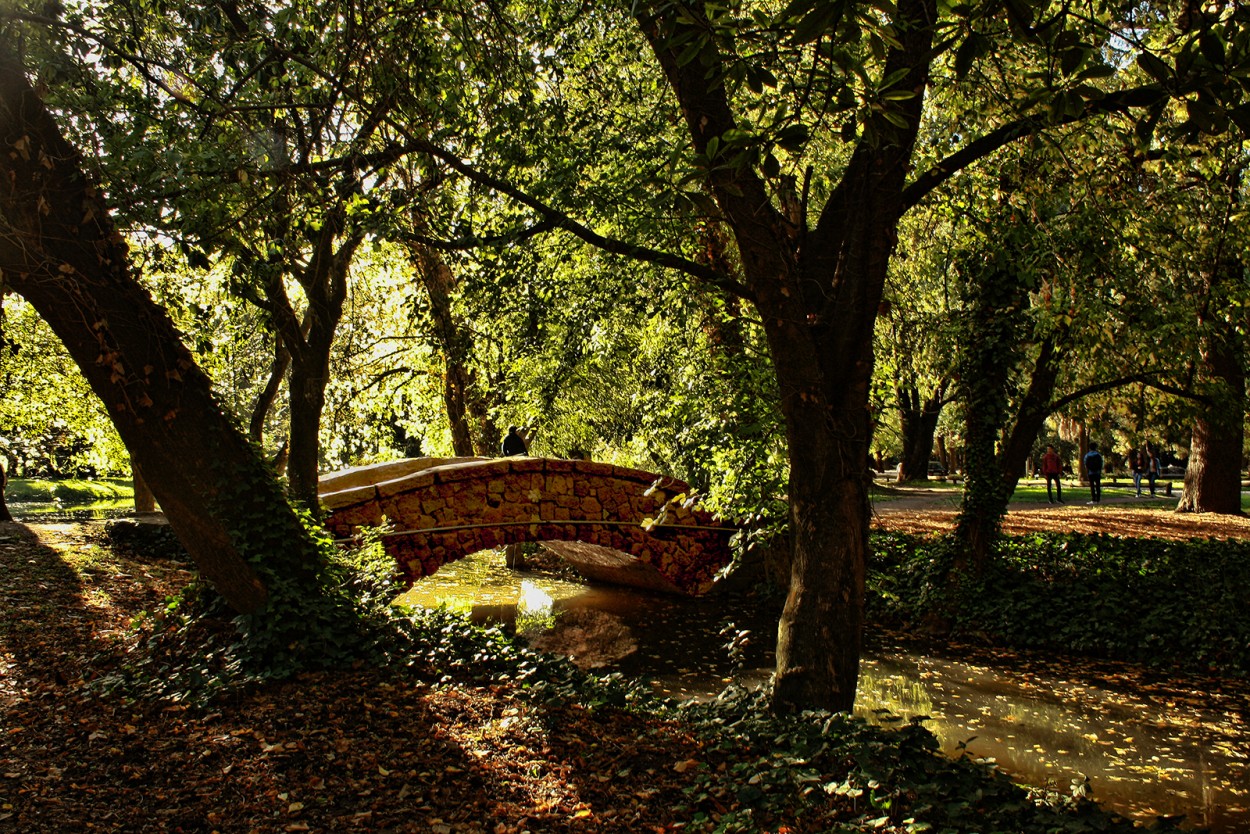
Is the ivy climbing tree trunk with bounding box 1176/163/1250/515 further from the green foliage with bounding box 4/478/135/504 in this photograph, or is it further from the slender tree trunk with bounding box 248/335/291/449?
the green foliage with bounding box 4/478/135/504

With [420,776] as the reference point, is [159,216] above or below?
above

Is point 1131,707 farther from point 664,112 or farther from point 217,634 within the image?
point 217,634

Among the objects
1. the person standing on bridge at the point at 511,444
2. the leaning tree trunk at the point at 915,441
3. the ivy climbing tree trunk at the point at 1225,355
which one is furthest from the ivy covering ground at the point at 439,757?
the leaning tree trunk at the point at 915,441

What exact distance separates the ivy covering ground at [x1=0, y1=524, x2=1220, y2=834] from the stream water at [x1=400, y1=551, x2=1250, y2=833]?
76 centimetres

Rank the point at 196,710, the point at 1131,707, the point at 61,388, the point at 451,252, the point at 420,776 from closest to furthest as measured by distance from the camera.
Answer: the point at 420,776
the point at 196,710
the point at 451,252
the point at 1131,707
the point at 61,388

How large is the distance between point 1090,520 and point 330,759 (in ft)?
46.5

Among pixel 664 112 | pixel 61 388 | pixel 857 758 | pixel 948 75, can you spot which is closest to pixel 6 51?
pixel 664 112

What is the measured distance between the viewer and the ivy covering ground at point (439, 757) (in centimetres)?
378

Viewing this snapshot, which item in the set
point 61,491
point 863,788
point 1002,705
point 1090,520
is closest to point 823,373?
point 863,788

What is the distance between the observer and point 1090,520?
584 inches

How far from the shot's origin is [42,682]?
18.5ft

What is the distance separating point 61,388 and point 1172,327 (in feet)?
60.9

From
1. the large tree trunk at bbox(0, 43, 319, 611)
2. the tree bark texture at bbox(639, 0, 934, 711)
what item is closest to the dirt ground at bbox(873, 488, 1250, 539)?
the tree bark texture at bbox(639, 0, 934, 711)

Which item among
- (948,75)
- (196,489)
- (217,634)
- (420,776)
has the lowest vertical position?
(420,776)
